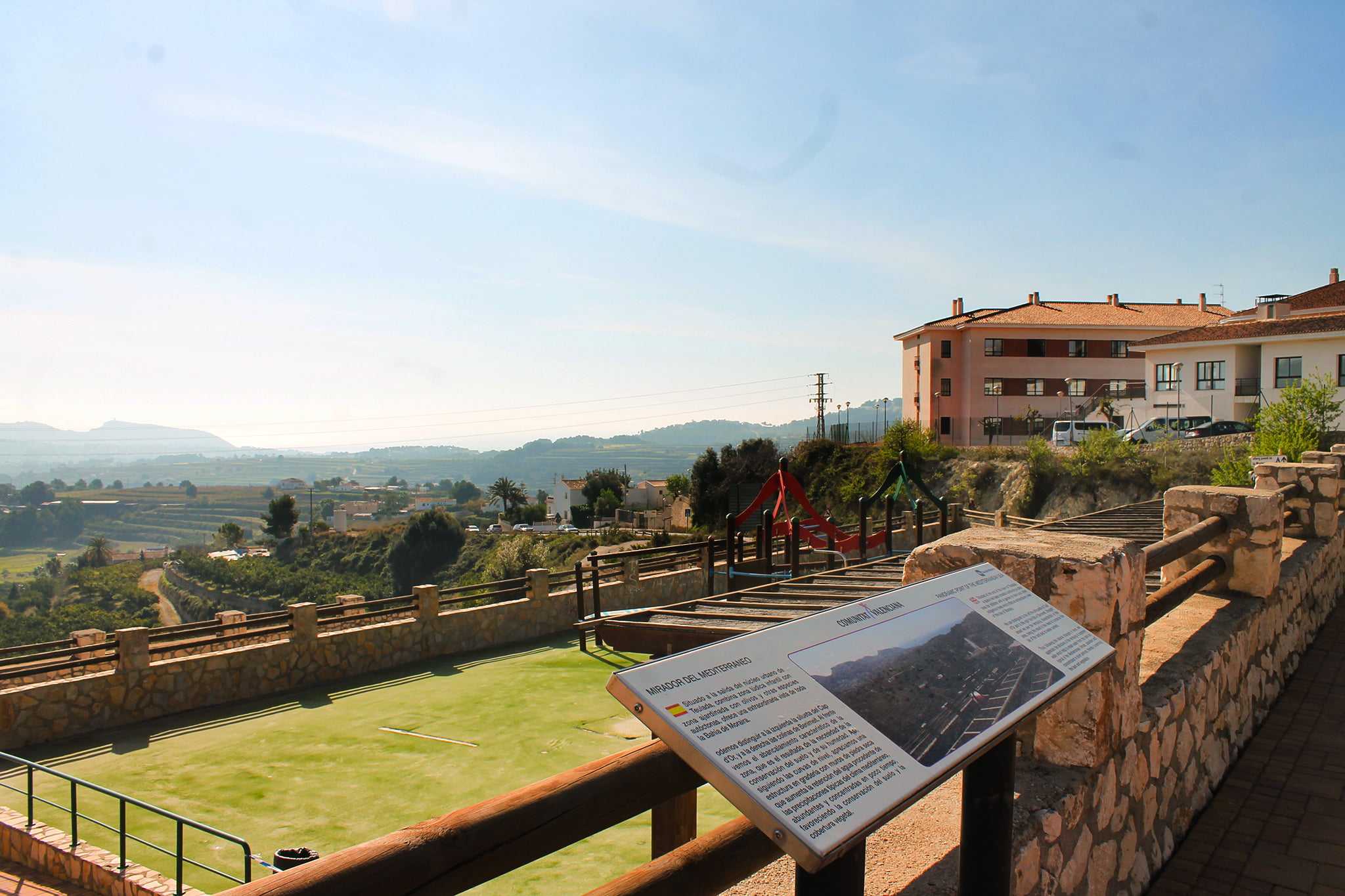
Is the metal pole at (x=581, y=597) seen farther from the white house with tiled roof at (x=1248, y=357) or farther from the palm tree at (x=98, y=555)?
the palm tree at (x=98, y=555)

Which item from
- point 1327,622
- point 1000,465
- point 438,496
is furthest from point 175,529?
point 1327,622

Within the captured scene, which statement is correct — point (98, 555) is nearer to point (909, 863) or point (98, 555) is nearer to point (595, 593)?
point (595, 593)

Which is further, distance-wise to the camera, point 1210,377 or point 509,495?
point 509,495

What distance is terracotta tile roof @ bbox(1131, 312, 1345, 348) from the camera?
98.3 ft

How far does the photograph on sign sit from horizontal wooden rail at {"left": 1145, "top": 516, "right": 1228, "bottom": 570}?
195 cm

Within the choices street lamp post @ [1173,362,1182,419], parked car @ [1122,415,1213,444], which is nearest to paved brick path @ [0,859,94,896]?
parked car @ [1122,415,1213,444]

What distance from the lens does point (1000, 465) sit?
3447cm

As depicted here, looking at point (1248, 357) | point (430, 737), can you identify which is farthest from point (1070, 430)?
point (430, 737)

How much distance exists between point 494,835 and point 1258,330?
39091 mm

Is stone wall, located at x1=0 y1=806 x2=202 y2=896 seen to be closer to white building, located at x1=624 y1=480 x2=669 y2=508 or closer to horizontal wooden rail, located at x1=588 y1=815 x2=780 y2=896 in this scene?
horizontal wooden rail, located at x1=588 y1=815 x2=780 y2=896

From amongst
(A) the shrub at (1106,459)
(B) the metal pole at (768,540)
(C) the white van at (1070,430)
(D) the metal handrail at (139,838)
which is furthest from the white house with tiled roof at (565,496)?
(D) the metal handrail at (139,838)

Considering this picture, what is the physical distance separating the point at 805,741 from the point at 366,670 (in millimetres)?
11905

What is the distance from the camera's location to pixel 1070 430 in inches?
1396

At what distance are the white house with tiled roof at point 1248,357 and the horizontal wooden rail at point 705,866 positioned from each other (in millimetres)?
35079
